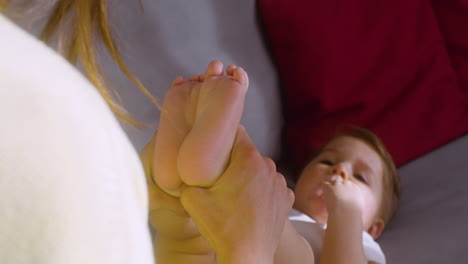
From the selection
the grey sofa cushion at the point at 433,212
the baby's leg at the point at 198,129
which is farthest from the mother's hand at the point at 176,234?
the grey sofa cushion at the point at 433,212

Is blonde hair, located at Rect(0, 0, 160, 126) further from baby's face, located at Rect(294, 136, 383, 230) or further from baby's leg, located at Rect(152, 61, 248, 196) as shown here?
baby's face, located at Rect(294, 136, 383, 230)

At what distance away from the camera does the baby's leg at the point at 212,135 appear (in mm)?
604

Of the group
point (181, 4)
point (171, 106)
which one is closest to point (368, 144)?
point (181, 4)

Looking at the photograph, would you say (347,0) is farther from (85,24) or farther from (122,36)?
(85,24)

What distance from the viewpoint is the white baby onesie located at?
1.02 m

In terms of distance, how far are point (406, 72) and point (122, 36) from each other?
0.75 meters

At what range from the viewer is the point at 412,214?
3.92ft

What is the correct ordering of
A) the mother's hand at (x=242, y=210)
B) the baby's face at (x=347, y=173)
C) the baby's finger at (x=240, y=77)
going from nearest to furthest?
1. the mother's hand at (x=242, y=210)
2. the baby's finger at (x=240, y=77)
3. the baby's face at (x=347, y=173)

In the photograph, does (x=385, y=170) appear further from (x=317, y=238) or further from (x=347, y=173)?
(x=317, y=238)

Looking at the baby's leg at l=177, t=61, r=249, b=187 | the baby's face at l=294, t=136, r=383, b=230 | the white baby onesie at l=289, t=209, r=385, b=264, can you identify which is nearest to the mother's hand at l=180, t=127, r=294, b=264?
the baby's leg at l=177, t=61, r=249, b=187

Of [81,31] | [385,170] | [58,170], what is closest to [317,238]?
[385,170]

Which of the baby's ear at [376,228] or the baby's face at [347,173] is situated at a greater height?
the baby's face at [347,173]

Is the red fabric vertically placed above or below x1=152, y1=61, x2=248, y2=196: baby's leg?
below

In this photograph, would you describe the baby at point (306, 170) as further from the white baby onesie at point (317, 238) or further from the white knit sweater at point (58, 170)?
the white knit sweater at point (58, 170)
